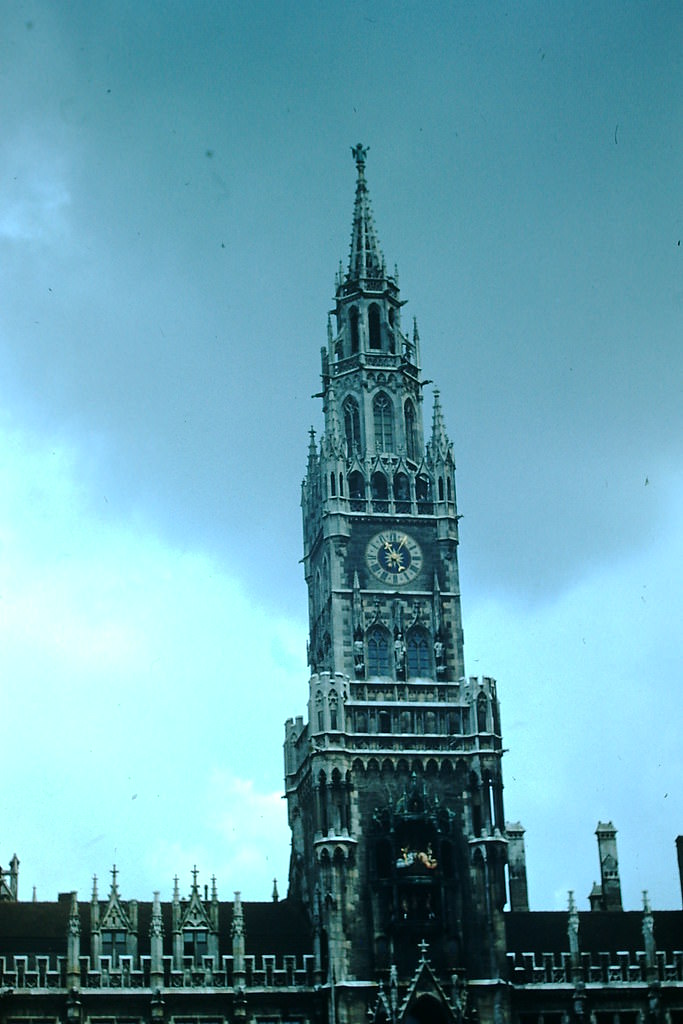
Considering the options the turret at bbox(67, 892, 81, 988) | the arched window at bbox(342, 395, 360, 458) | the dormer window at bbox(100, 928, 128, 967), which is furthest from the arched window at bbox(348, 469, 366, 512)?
the turret at bbox(67, 892, 81, 988)

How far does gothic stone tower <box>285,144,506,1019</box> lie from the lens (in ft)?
320

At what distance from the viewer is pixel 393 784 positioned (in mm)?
100875

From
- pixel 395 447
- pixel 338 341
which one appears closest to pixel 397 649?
pixel 395 447

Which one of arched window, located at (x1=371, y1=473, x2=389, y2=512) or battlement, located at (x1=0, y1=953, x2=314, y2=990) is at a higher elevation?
arched window, located at (x1=371, y1=473, x2=389, y2=512)

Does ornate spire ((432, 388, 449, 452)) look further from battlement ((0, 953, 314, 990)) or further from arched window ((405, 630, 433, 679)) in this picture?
battlement ((0, 953, 314, 990))

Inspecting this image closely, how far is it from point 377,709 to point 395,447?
17.8 m

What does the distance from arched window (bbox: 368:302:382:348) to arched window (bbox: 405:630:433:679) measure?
65.7 feet

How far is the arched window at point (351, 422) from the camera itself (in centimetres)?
11269

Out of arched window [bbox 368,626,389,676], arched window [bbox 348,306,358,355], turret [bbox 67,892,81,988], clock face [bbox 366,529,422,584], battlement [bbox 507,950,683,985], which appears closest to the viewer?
turret [bbox 67,892,81,988]

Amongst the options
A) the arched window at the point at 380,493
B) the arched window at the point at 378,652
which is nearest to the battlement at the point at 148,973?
the arched window at the point at 378,652

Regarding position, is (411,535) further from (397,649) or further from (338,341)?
(338,341)

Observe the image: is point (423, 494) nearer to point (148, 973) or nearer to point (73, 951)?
point (148, 973)

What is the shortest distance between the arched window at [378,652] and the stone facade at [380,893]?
83 mm

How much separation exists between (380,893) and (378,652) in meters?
14.7
